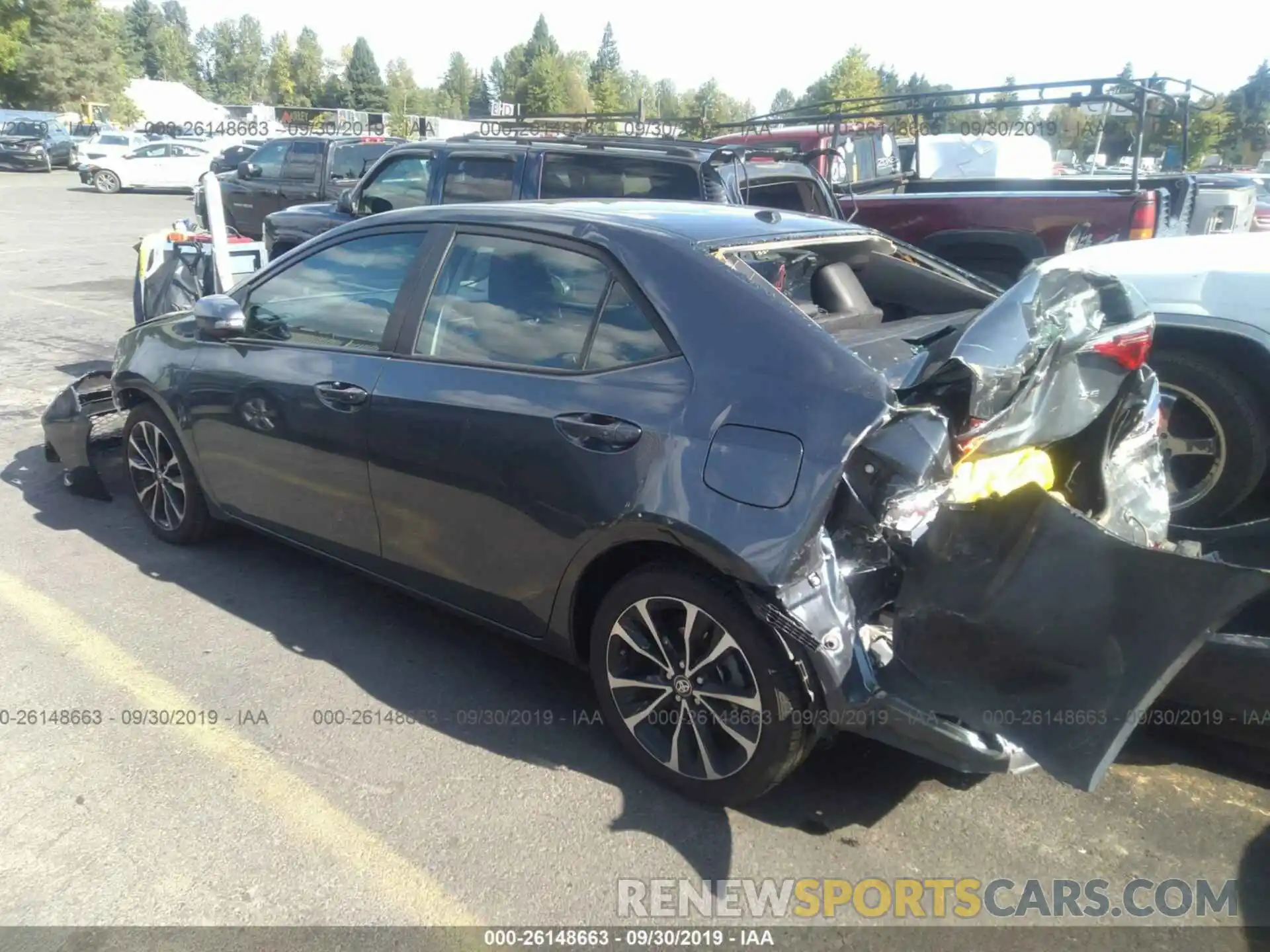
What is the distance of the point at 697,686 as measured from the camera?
3080 mm

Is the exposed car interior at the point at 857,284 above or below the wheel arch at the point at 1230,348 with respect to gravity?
above

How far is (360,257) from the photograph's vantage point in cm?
412

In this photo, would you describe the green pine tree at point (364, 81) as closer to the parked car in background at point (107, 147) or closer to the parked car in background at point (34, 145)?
the parked car in background at point (34, 145)

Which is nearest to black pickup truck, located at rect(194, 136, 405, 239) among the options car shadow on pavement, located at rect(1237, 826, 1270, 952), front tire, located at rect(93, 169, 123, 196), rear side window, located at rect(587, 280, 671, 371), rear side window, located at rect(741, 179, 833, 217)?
rear side window, located at rect(741, 179, 833, 217)

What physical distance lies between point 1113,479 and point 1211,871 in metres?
1.30

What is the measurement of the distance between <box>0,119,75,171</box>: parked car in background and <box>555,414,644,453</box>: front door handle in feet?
136

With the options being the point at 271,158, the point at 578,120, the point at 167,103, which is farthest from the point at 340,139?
the point at 167,103

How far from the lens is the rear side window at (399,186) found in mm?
8117

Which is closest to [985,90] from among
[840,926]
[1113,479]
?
[1113,479]

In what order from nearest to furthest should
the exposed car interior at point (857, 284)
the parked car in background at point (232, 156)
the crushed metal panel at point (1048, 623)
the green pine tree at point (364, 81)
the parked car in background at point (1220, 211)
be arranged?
the crushed metal panel at point (1048, 623)
the exposed car interior at point (857, 284)
the parked car in background at point (1220, 211)
the parked car in background at point (232, 156)
the green pine tree at point (364, 81)

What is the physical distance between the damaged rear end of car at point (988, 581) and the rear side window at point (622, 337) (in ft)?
1.13

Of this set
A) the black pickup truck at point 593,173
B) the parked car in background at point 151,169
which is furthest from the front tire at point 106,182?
the black pickup truck at point 593,173

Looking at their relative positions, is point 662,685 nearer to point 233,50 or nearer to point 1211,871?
point 1211,871

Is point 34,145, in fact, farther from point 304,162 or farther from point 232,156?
point 304,162
